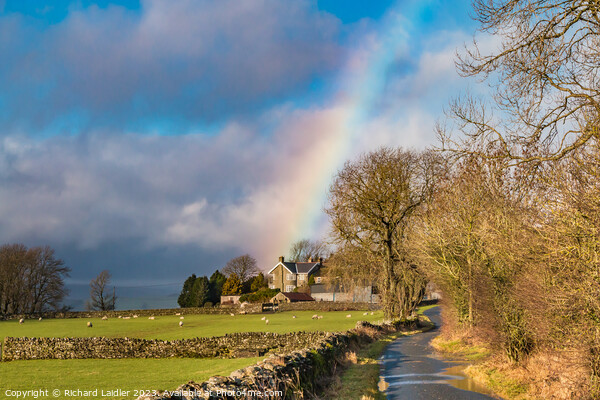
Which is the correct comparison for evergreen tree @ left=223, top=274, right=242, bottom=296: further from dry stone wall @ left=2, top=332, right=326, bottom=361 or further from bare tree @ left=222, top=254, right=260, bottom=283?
dry stone wall @ left=2, top=332, right=326, bottom=361

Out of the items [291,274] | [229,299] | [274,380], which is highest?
[291,274]

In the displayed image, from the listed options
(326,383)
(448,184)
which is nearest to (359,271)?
(448,184)

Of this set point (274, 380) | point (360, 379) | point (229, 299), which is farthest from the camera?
point (229, 299)

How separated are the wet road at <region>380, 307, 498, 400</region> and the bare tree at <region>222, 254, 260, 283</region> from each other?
335ft

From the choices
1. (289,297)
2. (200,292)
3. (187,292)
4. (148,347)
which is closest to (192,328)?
(148,347)

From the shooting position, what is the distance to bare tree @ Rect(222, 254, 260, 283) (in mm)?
123250

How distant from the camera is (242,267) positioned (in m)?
124

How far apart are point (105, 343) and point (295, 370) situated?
31.7m

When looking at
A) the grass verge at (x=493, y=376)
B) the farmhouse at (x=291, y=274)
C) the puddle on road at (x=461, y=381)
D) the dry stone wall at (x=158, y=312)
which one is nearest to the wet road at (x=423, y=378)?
the puddle on road at (x=461, y=381)

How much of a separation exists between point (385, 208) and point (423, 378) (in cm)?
2540

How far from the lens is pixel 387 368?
18.0 meters

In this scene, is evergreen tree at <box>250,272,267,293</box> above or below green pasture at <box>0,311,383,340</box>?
above

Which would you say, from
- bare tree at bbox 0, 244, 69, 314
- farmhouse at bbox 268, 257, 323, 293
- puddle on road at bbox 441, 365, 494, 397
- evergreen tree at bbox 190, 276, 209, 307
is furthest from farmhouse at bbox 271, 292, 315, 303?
puddle on road at bbox 441, 365, 494, 397

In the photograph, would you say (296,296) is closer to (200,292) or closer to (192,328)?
(200,292)
